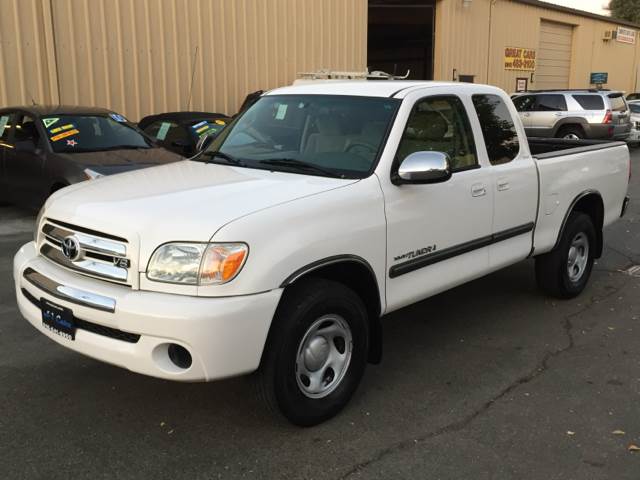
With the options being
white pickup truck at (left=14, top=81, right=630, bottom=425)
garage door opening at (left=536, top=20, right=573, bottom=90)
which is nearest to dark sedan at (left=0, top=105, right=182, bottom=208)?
white pickup truck at (left=14, top=81, right=630, bottom=425)

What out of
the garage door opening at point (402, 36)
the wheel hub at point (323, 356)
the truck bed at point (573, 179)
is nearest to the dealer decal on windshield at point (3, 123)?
the truck bed at point (573, 179)

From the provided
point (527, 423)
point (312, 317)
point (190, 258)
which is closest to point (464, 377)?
point (527, 423)

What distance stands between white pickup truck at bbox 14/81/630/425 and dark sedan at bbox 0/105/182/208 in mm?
3748

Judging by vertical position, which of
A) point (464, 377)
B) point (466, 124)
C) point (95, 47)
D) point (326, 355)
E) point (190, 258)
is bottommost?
point (464, 377)

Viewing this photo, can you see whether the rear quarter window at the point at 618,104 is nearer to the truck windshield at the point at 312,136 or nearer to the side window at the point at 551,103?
the side window at the point at 551,103

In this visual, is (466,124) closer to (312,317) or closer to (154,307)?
(312,317)

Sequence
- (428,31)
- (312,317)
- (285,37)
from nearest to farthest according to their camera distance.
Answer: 1. (312,317)
2. (285,37)
3. (428,31)

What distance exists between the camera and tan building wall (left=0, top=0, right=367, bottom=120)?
1089 centimetres

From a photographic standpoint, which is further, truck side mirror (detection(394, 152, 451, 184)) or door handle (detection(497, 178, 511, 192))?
door handle (detection(497, 178, 511, 192))

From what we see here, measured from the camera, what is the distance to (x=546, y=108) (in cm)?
1784

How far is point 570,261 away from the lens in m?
5.74

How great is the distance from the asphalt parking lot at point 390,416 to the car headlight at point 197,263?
0.91 m

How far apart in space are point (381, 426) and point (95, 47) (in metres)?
10.3

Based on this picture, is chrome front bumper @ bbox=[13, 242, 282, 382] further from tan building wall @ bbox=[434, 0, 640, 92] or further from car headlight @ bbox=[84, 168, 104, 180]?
tan building wall @ bbox=[434, 0, 640, 92]
